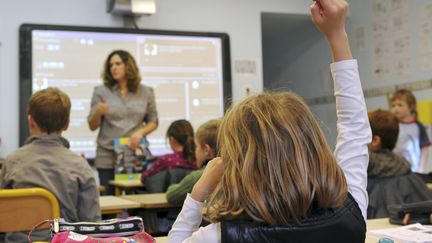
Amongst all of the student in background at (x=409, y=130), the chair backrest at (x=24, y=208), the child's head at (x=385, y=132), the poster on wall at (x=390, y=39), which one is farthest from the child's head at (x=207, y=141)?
the poster on wall at (x=390, y=39)

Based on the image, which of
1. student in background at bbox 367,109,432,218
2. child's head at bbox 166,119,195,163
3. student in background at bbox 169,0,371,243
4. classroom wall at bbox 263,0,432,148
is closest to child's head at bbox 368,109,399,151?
student in background at bbox 367,109,432,218

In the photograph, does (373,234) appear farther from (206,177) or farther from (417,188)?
(417,188)

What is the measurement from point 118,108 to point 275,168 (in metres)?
3.34

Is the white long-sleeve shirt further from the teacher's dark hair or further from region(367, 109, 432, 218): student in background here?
the teacher's dark hair

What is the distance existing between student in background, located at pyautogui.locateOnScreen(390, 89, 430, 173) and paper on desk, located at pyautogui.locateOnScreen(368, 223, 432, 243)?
10.9ft

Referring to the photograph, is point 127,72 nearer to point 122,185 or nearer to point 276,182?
point 122,185

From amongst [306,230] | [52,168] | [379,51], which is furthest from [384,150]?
[379,51]

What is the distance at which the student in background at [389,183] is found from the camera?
258 cm

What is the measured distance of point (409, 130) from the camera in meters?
4.77

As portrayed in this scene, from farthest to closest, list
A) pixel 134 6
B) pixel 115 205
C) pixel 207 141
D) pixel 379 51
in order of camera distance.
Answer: pixel 379 51
pixel 134 6
pixel 115 205
pixel 207 141

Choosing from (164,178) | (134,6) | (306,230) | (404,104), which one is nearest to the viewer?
(306,230)

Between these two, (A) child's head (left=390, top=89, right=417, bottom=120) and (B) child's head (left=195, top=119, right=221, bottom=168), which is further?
(A) child's head (left=390, top=89, right=417, bottom=120)

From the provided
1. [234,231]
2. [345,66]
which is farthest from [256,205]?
[345,66]

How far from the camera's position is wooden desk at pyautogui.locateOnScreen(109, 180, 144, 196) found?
3682mm
